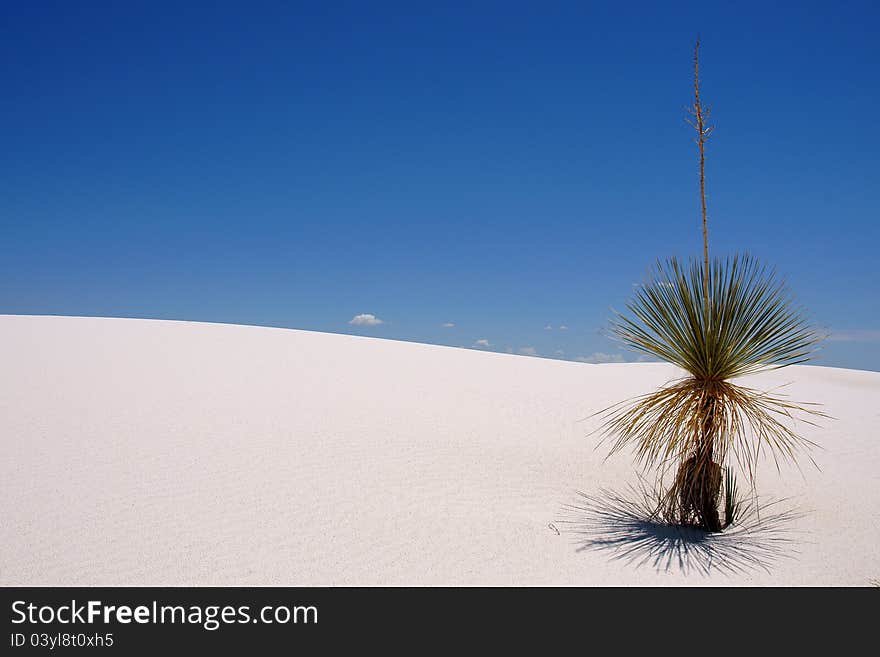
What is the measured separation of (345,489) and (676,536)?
3460mm

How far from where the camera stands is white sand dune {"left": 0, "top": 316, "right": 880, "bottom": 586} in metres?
4.56

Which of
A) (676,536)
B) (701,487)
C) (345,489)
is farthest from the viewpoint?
(345,489)

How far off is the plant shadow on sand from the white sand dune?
0.03 m

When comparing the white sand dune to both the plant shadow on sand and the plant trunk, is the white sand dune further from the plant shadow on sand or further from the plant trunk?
the plant trunk

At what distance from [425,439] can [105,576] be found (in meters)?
4.58

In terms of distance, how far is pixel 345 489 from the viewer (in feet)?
20.1

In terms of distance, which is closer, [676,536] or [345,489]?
[676,536]

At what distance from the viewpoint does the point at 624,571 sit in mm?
4605

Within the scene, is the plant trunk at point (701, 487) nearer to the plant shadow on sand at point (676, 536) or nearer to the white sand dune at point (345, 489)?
the plant shadow on sand at point (676, 536)

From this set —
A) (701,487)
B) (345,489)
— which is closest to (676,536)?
(701,487)

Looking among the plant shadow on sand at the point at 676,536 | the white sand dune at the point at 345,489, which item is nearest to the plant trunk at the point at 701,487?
the plant shadow on sand at the point at 676,536

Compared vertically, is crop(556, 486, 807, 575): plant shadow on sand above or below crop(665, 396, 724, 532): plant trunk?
below

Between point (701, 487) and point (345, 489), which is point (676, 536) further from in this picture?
point (345, 489)

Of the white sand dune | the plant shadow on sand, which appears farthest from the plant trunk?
the white sand dune
